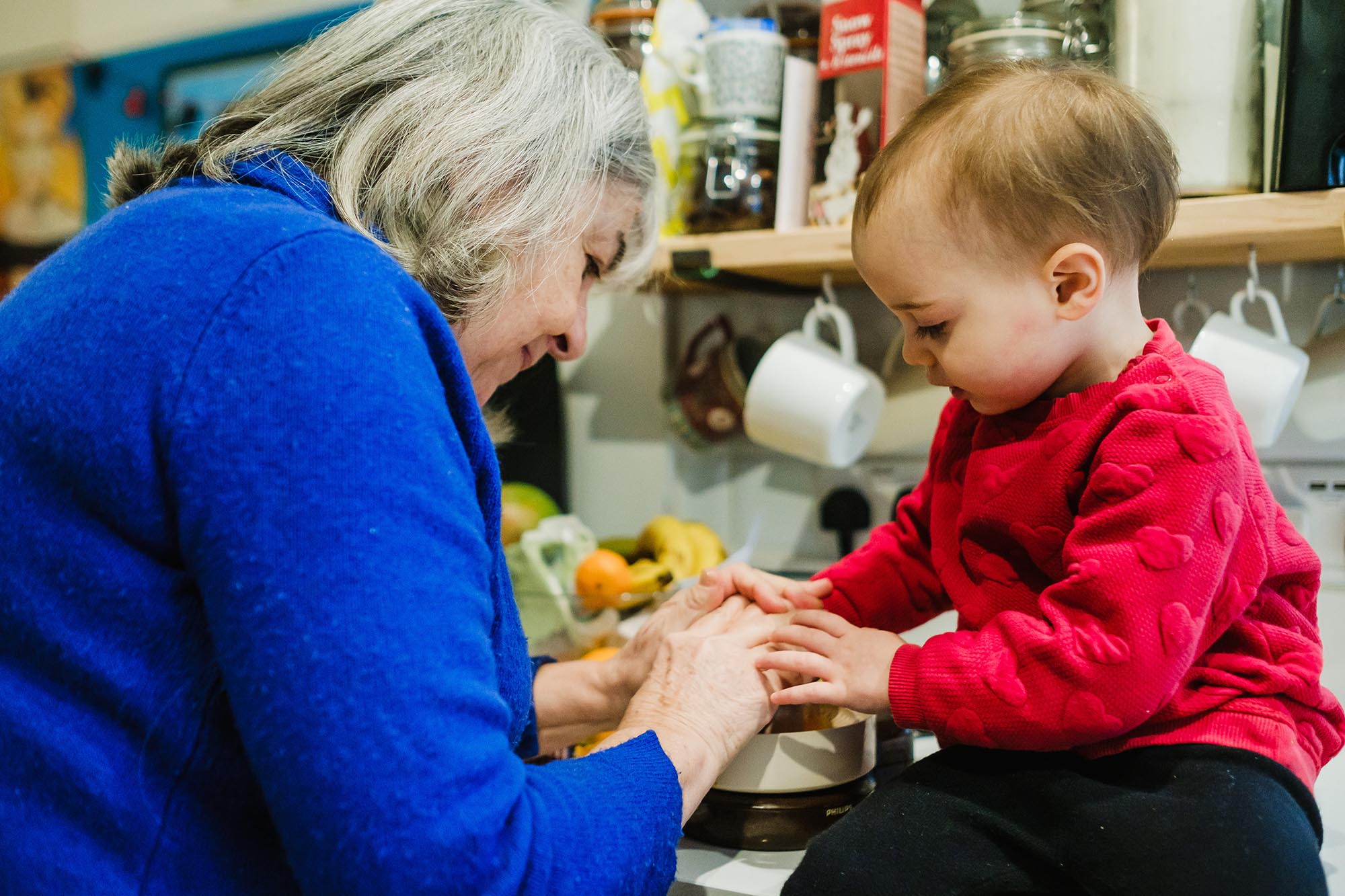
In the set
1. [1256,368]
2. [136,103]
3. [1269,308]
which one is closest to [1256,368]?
[1256,368]

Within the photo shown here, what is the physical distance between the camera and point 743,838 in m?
0.84

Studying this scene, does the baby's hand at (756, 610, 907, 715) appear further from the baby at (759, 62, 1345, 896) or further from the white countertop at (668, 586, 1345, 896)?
the white countertop at (668, 586, 1345, 896)

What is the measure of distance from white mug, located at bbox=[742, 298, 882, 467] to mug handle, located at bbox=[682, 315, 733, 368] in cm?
23

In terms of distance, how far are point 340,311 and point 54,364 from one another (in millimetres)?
164

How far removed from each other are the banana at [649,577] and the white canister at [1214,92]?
76 centimetres

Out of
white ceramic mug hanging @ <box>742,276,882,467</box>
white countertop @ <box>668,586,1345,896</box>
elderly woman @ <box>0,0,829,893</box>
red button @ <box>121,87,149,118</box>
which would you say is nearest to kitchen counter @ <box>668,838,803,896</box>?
white countertop @ <box>668,586,1345,896</box>

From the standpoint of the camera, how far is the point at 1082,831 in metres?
0.69

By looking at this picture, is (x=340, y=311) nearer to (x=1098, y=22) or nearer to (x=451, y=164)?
(x=451, y=164)

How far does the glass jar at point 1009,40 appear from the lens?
1.10 metres

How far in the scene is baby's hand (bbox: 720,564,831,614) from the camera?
93cm

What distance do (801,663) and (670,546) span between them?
655 millimetres

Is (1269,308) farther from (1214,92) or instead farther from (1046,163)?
(1046,163)

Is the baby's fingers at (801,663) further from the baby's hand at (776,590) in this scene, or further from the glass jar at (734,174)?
the glass jar at (734,174)

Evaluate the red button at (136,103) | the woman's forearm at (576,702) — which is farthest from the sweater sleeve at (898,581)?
the red button at (136,103)
